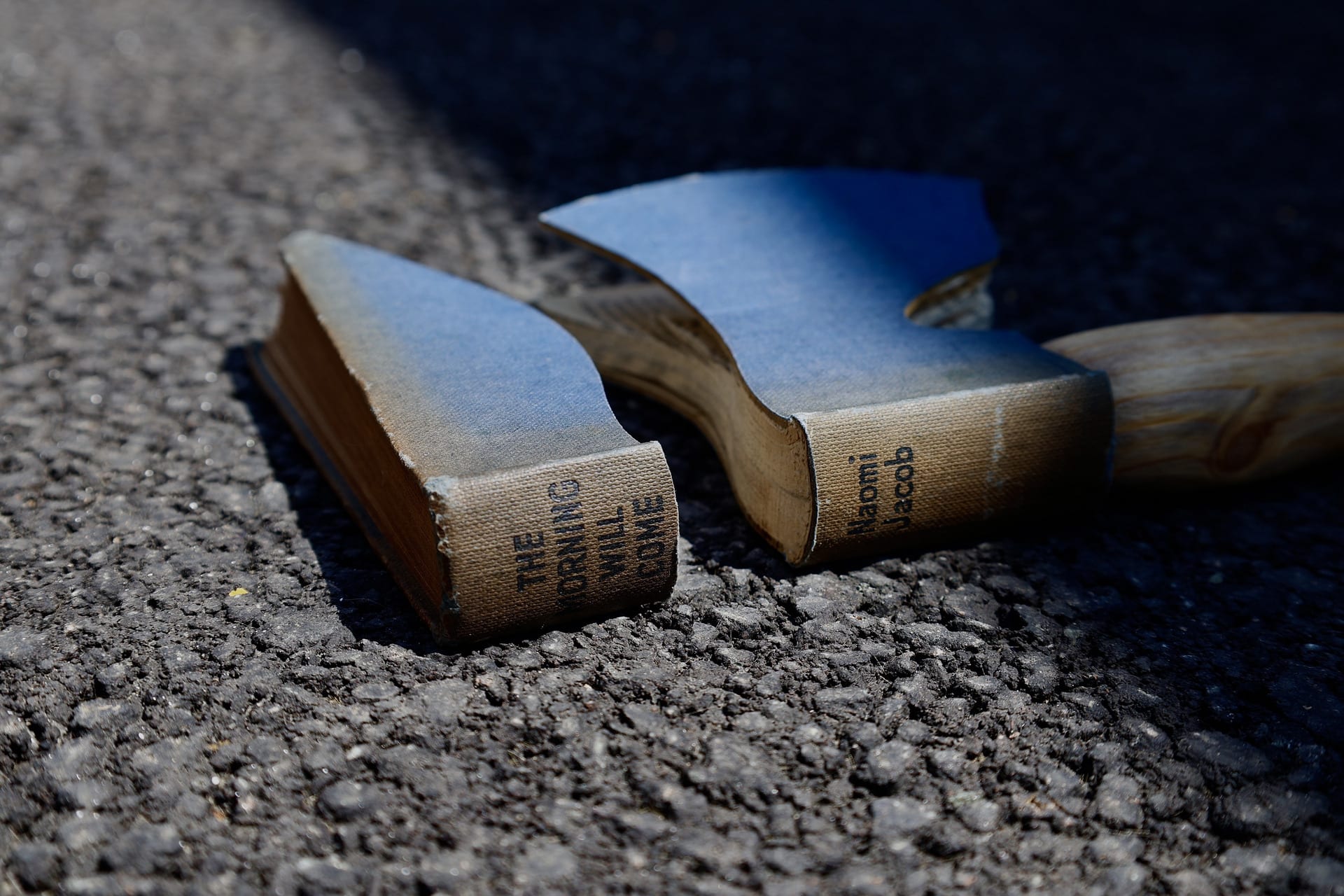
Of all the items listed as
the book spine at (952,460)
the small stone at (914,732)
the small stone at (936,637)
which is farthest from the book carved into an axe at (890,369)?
the small stone at (914,732)

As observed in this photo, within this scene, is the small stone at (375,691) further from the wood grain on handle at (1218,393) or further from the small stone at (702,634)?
the wood grain on handle at (1218,393)

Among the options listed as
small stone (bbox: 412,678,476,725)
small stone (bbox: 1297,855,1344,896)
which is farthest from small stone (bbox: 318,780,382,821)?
small stone (bbox: 1297,855,1344,896)

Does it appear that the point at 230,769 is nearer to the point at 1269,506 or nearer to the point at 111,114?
the point at 1269,506

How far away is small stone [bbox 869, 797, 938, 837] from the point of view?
1280mm

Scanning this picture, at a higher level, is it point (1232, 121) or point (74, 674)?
point (1232, 121)

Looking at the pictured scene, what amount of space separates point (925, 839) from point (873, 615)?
14.5 inches

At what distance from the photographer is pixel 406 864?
1.22 metres

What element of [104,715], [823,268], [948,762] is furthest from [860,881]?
[823,268]

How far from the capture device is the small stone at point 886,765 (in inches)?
52.7

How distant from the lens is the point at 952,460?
63.3 inches

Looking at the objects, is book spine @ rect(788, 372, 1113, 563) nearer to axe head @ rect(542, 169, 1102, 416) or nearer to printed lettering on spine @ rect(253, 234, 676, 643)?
axe head @ rect(542, 169, 1102, 416)

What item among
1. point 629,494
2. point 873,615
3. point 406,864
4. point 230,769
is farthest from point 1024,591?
point 230,769

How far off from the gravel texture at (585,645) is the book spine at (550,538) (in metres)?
0.06

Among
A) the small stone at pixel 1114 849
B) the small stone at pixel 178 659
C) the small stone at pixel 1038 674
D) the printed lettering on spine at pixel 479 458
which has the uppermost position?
the printed lettering on spine at pixel 479 458
